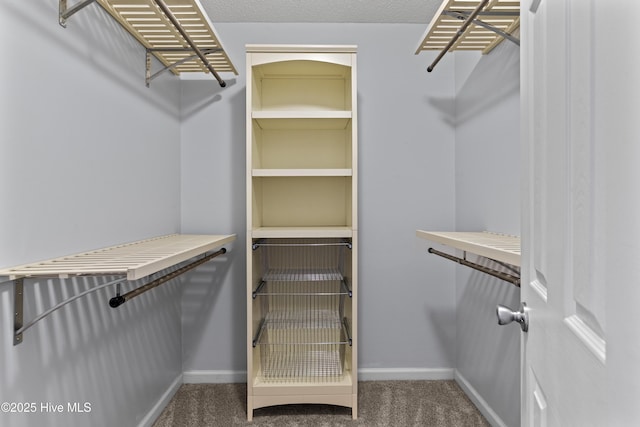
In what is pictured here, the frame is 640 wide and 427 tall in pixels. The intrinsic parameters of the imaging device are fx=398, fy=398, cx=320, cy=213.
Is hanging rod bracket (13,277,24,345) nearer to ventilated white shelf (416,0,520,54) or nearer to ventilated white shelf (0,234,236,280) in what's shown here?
ventilated white shelf (0,234,236,280)

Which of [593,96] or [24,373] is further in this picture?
[24,373]

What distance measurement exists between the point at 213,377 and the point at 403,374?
3.86ft

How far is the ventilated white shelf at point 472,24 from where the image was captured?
5.18ft

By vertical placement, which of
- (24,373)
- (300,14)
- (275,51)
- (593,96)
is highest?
(300,14)

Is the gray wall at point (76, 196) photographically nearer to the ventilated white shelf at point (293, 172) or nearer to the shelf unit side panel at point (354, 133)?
the ventilated white shelf at point (293, 172)

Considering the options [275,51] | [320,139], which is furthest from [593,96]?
[320,139]

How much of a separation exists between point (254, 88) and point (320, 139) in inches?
20.2

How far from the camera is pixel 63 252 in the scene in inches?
51.4

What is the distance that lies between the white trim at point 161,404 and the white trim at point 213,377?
6 cm


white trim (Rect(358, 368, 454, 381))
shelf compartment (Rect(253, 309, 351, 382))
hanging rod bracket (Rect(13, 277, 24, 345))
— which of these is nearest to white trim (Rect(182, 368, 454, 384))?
white trim (Rect(358, 368, 454, 381))

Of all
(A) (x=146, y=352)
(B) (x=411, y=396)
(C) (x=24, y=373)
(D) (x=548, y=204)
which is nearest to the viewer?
(D) (x=548, y=204)

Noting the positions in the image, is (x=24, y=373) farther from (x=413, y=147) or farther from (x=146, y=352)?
(x=413, y=147)

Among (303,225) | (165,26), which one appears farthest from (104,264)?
(303,225)

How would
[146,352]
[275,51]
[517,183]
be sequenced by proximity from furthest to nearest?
[275,51] → [146,352] → [517,183]
